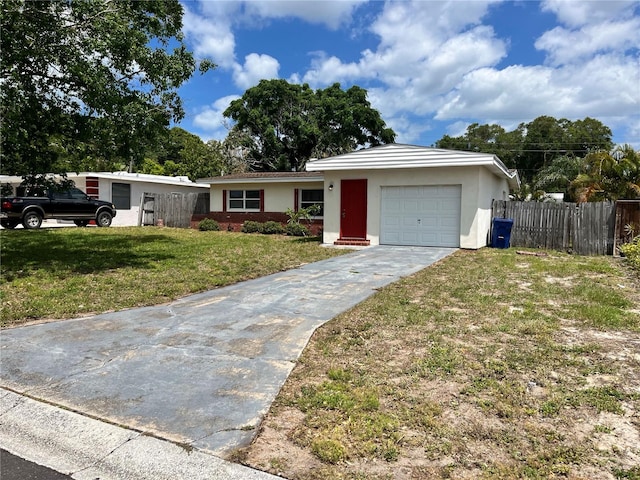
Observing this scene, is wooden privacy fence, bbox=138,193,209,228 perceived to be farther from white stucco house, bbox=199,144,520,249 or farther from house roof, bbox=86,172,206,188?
white stucco house, bbox=199,144,520,249

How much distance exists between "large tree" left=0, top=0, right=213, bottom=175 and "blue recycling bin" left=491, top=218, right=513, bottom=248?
975cm

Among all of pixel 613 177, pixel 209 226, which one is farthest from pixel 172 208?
pixel 613 177

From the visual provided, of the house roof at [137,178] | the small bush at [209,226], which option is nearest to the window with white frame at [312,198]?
the small bush at [209,226]

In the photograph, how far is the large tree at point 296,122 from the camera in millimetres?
33219

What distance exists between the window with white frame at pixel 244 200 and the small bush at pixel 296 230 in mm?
2990

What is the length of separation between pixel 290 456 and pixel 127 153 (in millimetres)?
8281

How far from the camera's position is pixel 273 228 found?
18.7 meters

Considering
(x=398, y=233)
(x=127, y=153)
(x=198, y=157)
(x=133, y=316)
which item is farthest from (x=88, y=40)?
(x=198, y=157)

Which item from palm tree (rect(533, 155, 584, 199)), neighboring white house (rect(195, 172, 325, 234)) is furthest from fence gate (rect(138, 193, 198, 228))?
palm tree (rect(533, 155, 584, 199))

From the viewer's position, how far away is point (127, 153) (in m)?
9.20

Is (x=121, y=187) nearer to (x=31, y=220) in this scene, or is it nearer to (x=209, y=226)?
(x=31, y=220)

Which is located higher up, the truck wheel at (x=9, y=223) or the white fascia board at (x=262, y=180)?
the white fascia board at (x=262, y=180)

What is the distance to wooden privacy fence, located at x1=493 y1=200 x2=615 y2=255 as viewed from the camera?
12.7 meters

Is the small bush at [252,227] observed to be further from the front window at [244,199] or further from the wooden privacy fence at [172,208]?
the wooden privacy fence at [172,208]
